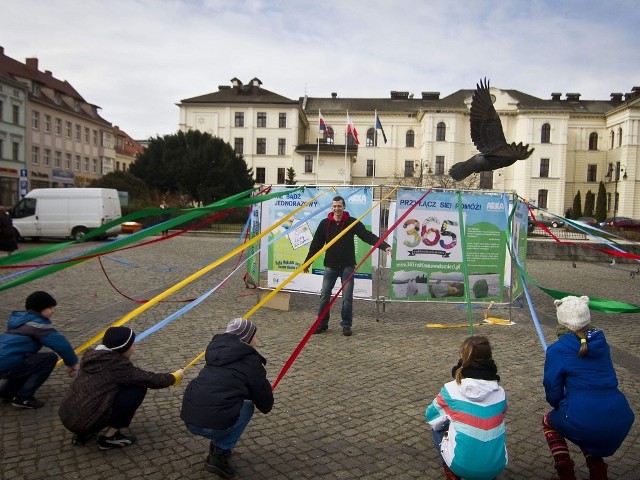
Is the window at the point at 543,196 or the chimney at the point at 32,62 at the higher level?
the chimney at the point at 32,62

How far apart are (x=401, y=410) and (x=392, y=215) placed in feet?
16.1

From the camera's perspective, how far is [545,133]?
63312 mm

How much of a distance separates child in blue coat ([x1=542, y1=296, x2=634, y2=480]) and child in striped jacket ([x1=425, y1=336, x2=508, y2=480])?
512 mm

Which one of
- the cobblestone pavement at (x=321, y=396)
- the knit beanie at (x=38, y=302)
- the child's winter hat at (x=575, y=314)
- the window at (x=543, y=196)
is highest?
the window at (x=543, y=196)

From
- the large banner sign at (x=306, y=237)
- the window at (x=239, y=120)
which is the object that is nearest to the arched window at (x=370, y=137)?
the window at (x=239, y=120)

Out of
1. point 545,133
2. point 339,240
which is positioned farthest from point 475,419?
point 545,133

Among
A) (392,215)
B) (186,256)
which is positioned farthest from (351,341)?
(186,256)

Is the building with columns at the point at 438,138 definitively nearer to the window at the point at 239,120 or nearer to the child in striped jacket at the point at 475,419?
the window at the point at 239,120

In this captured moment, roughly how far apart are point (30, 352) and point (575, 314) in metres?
4.49

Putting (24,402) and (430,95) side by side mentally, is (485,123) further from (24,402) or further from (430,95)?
→ (430,95)

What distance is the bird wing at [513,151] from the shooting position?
5191mm

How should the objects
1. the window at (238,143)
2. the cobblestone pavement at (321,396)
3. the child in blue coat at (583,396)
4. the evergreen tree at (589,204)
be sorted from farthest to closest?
1. the window at (238,143)
2. the evergreen tree at (589,204)
3. the cobblestone pavement at (321,396)
4. the child in blue coat at (583,396)

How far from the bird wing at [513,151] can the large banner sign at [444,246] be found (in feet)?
9.76

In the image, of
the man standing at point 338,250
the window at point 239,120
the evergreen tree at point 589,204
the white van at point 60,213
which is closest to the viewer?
the man standing at point 338,250
